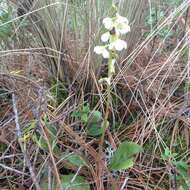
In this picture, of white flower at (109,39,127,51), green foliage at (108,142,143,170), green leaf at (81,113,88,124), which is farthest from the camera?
green leaf at (81,113,88,124)

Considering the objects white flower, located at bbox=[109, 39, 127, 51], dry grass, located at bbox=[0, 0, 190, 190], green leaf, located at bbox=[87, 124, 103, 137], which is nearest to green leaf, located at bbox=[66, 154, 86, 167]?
dry grass, located at bbox=[0, 0, 190, 190]

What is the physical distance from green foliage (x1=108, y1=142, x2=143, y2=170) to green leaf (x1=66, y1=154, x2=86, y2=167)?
0.26 ft

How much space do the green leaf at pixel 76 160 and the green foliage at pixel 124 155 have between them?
0.08 m

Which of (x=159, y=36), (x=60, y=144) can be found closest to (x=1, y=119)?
(x=60, y=144)

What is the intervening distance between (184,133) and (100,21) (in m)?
0.45

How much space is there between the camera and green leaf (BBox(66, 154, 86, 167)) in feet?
3.80

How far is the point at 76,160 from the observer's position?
1.16m

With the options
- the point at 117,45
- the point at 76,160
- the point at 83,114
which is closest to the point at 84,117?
the point at 83,114

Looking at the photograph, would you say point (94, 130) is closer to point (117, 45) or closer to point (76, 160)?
point (76, 160)

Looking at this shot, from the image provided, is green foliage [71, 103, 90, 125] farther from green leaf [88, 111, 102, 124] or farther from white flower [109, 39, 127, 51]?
white flower [109, 39, 127, 51]

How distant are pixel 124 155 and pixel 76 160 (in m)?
0.13

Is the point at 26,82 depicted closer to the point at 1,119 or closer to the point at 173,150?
the point at 1,119

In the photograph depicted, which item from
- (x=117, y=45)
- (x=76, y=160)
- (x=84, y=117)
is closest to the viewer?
(x=117, y=45)

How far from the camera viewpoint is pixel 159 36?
1.62 metres
